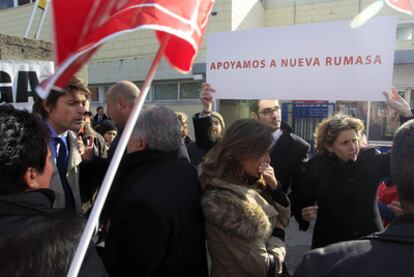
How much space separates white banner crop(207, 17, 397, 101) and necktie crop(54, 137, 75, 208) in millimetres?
1351

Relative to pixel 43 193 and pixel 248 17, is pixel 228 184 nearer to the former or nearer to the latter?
pixel 43 193

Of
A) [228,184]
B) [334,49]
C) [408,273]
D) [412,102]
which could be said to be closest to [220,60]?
[334,49]

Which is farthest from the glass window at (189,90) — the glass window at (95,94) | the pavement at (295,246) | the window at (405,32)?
the pavement at (295,246)

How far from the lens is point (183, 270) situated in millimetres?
1748

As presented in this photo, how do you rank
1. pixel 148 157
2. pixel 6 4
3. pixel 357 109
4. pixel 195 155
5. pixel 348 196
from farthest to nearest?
pixel 6 4 → pixel 357 109 → pixel 195 155 → pixel 348 196 → pixel 148 157

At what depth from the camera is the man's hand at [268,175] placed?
1.91 m

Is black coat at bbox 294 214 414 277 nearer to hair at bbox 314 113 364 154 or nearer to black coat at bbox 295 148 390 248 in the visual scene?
black coat at bbox 295 148 390 248

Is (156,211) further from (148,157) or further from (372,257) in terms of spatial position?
(372,257)

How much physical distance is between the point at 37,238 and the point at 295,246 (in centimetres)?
412

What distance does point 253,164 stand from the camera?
1.86 m

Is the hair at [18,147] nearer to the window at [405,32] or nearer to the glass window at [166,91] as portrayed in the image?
the glass window at [166,91]

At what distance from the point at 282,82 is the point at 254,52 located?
342mm

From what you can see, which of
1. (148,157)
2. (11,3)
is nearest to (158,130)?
(148,157)

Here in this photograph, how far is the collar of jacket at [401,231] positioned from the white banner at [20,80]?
2.87 meters
